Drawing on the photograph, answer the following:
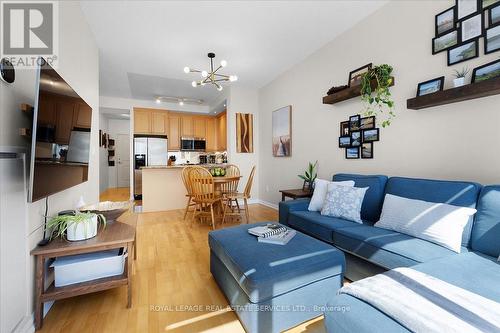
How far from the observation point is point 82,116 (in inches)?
77.4

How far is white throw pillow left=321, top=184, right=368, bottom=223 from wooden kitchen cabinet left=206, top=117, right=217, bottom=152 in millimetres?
5218

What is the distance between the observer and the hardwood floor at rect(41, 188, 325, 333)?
4.70 feet

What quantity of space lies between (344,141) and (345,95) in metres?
0.62

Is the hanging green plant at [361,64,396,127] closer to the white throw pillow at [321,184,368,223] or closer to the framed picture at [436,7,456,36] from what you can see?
the framed picture at [436,7,456,36]

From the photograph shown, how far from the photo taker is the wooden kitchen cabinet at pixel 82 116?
1844 millimetres

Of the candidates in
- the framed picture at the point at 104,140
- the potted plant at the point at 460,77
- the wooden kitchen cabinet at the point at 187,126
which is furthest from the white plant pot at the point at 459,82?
the framed picture at the point at 104,140

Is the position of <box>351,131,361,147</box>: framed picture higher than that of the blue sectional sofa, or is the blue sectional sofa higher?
<box>351,131,361,147</box>: framed picture

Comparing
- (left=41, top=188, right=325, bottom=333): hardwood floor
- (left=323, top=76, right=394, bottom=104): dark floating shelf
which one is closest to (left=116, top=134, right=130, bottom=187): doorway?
Result: (left=41, top=188, right=325, bottom=333): hardwood floor

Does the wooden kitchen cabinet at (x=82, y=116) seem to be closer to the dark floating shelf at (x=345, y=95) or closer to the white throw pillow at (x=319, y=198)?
the white throw pillow at (x=319, y=198)

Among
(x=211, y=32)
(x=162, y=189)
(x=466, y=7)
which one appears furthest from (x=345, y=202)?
(x=162, y=189)

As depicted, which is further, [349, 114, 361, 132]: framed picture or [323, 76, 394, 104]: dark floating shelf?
[349, 114, 361, 132]: framed picture

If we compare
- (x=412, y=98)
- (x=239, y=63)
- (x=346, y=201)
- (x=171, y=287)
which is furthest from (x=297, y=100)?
(x=171, y=287)

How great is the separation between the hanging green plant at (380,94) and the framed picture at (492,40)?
717mm

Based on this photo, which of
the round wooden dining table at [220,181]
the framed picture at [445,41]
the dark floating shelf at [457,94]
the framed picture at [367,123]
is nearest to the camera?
the dark floating shelf at [457,94]
